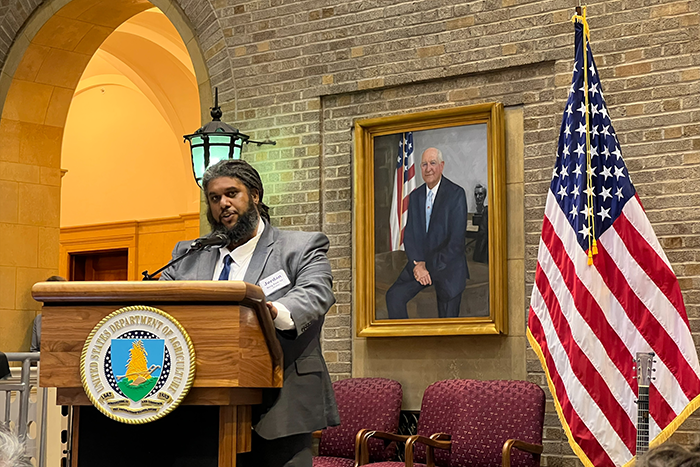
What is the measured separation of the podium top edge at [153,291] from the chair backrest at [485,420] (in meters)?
2.75

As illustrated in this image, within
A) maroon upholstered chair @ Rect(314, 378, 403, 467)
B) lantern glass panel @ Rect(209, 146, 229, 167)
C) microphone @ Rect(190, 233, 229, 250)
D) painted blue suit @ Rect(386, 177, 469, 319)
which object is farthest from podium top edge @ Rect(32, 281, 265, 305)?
lantern glass panel @ Rect(209, 146, 229, 167)

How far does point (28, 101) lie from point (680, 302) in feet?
19.3

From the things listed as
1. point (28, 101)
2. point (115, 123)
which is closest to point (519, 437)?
point (28, 101)

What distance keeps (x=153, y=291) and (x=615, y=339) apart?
2.48 m

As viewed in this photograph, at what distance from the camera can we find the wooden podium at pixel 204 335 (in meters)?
2.62

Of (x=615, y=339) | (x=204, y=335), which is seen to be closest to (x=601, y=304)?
(x=615, y=339)

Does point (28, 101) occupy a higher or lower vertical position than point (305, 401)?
higher

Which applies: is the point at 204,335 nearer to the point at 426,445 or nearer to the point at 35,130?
the point at 426,445

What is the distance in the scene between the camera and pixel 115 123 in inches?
478

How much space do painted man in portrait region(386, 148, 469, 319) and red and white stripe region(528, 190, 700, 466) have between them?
1240mm

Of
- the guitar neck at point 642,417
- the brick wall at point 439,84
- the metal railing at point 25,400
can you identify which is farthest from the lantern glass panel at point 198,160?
the guitar neck at point 642,417

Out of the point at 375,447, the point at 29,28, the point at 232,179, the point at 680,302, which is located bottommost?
the point at 375,447

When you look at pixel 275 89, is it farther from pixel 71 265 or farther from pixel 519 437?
pixel 71 265

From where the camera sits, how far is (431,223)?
5859 millimetres
